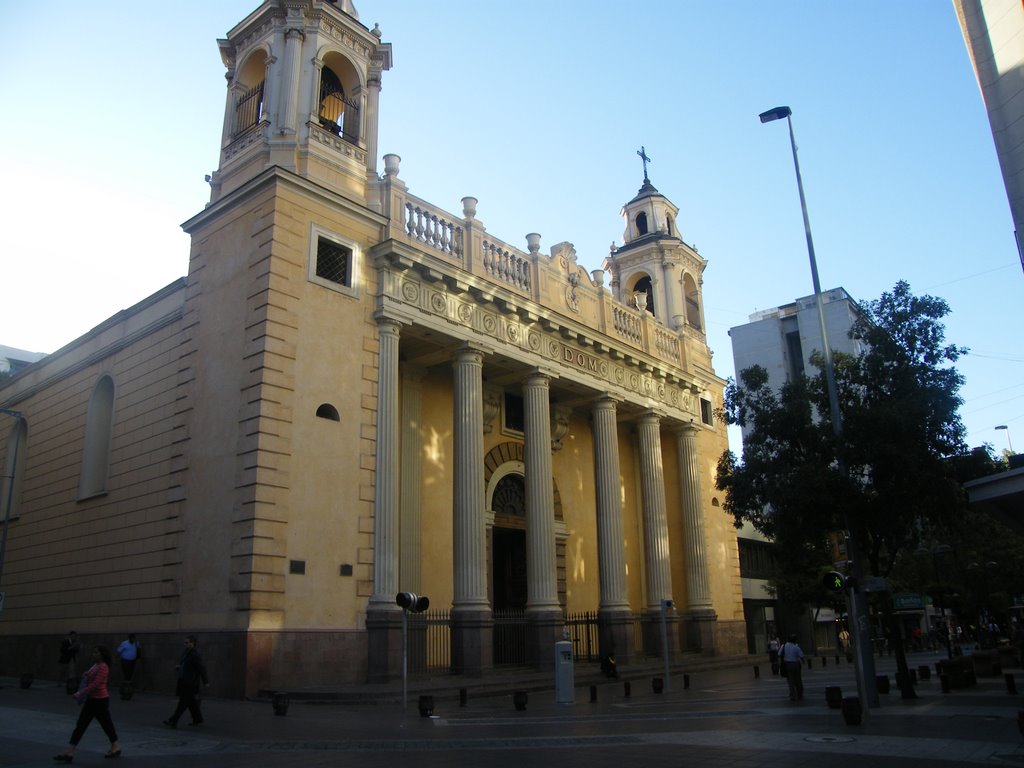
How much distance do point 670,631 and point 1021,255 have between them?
1986 cm

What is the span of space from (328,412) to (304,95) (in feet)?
30.0

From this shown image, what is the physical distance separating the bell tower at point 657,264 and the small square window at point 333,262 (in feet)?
59.4

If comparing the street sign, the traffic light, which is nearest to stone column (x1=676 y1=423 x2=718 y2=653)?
the street sign

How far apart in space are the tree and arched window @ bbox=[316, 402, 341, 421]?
9920mm

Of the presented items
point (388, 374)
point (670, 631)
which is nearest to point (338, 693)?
point (388, 374)

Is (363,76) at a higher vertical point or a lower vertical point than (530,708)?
higher

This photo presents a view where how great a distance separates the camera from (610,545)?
28.8m

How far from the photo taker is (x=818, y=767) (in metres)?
9.28

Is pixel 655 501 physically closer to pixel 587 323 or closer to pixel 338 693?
pixel 587 323

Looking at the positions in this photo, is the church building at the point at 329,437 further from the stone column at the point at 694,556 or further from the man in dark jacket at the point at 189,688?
the man in dark jacket at the point at 189,688

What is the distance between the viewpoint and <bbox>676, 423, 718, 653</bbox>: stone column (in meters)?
32.8

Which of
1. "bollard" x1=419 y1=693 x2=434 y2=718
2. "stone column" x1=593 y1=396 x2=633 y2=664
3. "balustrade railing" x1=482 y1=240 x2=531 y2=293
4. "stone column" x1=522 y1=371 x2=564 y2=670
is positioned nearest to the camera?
"bollard" x1=419 y1=693 x2=434 y2=718

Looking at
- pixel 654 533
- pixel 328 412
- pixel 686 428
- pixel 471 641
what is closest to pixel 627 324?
pixel 686 428

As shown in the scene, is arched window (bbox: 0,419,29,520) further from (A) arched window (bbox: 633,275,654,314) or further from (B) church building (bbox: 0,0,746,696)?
(A) arched window (bbox: 633,275,654,314)
